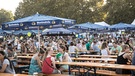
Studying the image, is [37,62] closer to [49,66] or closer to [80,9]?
[49,66]

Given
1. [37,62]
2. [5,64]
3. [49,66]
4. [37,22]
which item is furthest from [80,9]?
[5,64]

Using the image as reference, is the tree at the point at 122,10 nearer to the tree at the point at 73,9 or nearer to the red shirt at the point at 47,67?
the tree at the point at 73,9

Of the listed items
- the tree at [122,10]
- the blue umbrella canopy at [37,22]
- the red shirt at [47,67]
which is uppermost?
the tree at [122,10]

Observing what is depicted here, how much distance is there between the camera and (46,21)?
13.0 meters

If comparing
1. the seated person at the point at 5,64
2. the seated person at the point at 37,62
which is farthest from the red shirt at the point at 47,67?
the seated person at the point at 5,64

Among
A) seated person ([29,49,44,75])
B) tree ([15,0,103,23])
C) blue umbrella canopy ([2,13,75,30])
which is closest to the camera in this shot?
seated person ([29,49,44,75])

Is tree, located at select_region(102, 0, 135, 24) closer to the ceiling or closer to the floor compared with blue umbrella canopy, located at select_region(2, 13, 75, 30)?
closer to the ceiling

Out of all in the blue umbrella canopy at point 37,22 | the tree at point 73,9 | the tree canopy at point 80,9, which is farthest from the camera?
the tree at point 73,9

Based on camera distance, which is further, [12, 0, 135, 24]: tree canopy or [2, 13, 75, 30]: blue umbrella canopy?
[12, 0, 135, 24]: tree canopy

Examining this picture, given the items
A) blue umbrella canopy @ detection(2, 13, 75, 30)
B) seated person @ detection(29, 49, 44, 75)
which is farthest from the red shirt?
blue umbrella canopy @ detection(2, 13, 75, 30)

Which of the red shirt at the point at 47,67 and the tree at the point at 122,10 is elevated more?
the tree at the point at 122,10

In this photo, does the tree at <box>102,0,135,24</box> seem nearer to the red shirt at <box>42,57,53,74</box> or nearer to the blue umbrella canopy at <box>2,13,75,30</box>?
the blue umbrella canopy at <box>2,13,75,30</box>

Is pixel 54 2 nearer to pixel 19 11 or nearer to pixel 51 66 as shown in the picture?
pixel 19 11

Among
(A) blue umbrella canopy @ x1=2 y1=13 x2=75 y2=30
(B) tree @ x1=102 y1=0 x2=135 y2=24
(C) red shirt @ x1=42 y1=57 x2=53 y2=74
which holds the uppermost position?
(B) tree @ x1=102 y1=0 x2=135 y2=24
